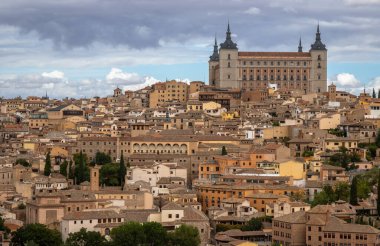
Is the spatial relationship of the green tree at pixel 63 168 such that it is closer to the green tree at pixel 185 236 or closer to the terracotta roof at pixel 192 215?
the terracotta roof at pixel 192 215

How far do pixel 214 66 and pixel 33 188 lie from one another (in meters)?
69.2

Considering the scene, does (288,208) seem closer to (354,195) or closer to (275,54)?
(354,195)

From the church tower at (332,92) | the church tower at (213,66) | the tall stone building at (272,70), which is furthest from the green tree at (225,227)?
the church tower at (213,66)

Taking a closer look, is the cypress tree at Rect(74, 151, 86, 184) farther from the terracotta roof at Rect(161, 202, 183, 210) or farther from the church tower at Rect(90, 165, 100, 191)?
the terracotta roof at Rect(161, 202, 183, 210)

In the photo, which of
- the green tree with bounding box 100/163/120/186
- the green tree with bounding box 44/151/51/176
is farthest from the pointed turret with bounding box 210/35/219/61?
the green tree with bounding box 44/151/51/176

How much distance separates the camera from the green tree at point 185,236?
51.8 metres

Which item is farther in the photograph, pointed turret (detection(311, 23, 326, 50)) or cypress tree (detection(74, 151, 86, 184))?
pointed turret (detection(311, 23, 326, 50))

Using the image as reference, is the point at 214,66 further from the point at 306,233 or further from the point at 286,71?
the point at 306,233

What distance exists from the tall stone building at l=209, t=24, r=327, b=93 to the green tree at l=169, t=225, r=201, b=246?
71.2m

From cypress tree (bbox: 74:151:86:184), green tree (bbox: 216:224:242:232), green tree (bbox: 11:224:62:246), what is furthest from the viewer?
cypress tree (bbox: 74:151:86:184)

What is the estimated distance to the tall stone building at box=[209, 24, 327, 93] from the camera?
407 ft

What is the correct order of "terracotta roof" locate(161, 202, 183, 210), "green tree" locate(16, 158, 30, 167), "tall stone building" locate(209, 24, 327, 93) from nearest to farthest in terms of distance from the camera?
"terracotta roof" locate(161, 202, 183, 210) < "green tree" locate(16, 158, 30, 167) < "tall stone building" locate(209, 24, 327, 93)

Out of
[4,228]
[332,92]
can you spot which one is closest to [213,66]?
[332,92]

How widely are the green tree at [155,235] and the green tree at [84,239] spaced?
210cm
